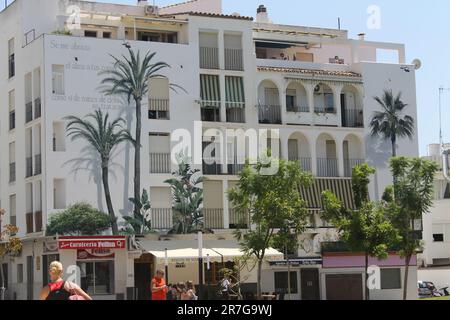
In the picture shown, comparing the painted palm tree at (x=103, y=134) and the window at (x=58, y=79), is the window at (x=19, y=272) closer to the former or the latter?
the painted palm tree at (x=103, y=134)

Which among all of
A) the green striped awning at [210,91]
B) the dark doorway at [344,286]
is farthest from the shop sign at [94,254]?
the dark doorway at [344,286]

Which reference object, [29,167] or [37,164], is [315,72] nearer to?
[37,164]

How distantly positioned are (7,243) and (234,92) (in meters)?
13.8

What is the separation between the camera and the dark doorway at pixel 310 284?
177 ft

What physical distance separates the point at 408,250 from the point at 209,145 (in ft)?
37.2

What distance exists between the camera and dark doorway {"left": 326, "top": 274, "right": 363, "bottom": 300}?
5391 cm

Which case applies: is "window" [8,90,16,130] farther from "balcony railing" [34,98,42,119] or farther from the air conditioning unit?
the air conditioning unit

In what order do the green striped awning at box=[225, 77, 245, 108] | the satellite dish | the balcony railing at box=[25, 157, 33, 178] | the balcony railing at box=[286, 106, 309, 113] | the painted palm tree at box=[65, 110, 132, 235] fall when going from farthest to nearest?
the satellite dish
the balcony railing at box=[286, 106, 309, 113]
the green striped awning at box=[225, 77, 245, 108]
the balcony railing at box=[25, 157, 33, 178]
the painted palm tree at box=[65, 110, 132, 235]

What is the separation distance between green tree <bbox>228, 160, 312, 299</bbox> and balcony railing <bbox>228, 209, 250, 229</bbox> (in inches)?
105

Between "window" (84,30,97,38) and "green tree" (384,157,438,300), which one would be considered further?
"window" (84,30,97,38)

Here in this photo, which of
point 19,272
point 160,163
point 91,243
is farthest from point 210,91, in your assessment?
point 19,272

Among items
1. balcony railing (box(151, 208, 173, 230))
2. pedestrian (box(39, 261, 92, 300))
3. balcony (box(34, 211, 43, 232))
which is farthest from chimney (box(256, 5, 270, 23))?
→ pedestrian (box(39, 261, 92, 300))
